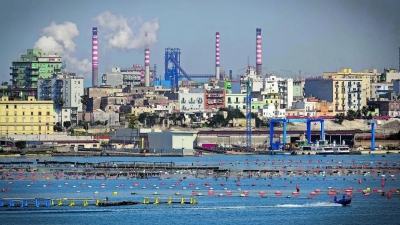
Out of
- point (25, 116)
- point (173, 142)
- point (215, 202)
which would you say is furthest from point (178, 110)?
point (215, 202)

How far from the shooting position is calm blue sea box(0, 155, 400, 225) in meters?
58.2

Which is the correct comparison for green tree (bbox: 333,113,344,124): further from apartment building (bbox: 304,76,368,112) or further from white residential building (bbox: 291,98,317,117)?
apartment building (bbox: 304,76,368,112)

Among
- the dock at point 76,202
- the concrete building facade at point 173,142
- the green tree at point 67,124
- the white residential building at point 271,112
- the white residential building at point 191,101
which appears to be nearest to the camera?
the dock at point 76,202

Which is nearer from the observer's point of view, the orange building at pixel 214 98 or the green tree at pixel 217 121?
the green tree at pixel 217 121

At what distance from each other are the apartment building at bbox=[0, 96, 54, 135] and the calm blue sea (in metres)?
43.3

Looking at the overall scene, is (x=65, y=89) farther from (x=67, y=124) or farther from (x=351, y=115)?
(x=351, y=115)

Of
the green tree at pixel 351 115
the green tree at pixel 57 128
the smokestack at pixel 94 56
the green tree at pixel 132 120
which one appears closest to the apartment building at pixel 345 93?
the green tree at pixel 351 115

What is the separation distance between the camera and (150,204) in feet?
209

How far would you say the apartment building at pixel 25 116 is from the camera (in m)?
128

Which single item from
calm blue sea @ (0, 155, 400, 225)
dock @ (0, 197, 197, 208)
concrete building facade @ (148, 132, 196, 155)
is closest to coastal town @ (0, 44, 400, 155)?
concrete building facade @ (148, 132, 196, 155)

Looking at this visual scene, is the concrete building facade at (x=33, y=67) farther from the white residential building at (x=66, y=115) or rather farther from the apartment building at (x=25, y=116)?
the apartment building at (x=25, y=116)

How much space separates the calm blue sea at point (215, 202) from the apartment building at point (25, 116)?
1704 inches

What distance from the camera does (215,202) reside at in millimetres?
65062

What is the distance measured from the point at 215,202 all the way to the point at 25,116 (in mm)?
66628
